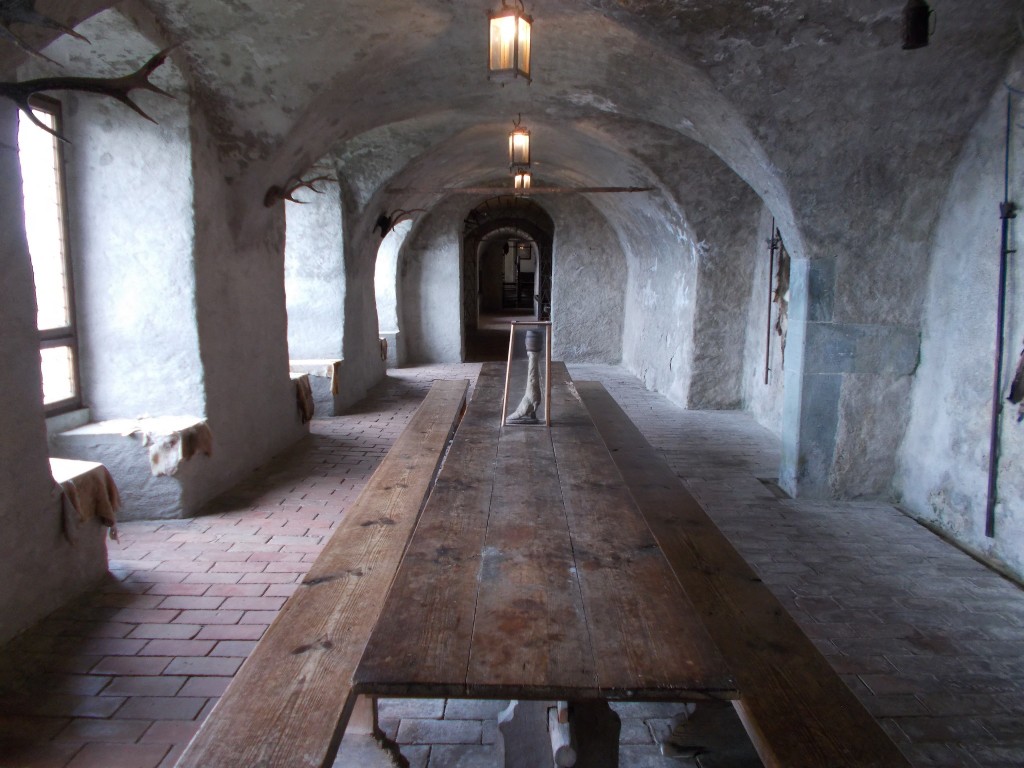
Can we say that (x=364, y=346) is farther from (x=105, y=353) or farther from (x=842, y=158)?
(x=842, y=158)

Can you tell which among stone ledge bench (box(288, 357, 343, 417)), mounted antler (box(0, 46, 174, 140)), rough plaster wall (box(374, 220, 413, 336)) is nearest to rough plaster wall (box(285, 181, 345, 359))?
stone ledge bench (box(288, 357, 343, 417))

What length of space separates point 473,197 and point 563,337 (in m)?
3.59

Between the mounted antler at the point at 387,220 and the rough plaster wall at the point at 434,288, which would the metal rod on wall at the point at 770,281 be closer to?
the mounted antler at the point at 387,220

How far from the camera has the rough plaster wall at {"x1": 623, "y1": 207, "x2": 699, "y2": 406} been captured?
1024 centimetres

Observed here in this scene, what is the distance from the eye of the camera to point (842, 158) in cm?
547

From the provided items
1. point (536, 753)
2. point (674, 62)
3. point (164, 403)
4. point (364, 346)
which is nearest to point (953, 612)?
point (536, 753)

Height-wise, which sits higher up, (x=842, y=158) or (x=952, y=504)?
(x=842, y=158)

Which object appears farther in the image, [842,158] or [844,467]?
[844,467]

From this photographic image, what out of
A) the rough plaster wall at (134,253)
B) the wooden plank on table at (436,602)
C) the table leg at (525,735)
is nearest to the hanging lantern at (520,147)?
the rough plaster wall at (134,253)

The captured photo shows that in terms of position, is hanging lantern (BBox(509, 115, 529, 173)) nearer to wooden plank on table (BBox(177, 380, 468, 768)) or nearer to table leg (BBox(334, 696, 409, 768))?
wooden plank on table (BBox(177, 380, 468, 768))

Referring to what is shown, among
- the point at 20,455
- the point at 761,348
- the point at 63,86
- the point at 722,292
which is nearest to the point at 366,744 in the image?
the point at 20,455

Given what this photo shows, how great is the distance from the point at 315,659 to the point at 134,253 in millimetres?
4444

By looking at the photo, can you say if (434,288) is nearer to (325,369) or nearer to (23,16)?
(325,369)

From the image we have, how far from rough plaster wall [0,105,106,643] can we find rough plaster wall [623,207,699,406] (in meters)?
7.84
